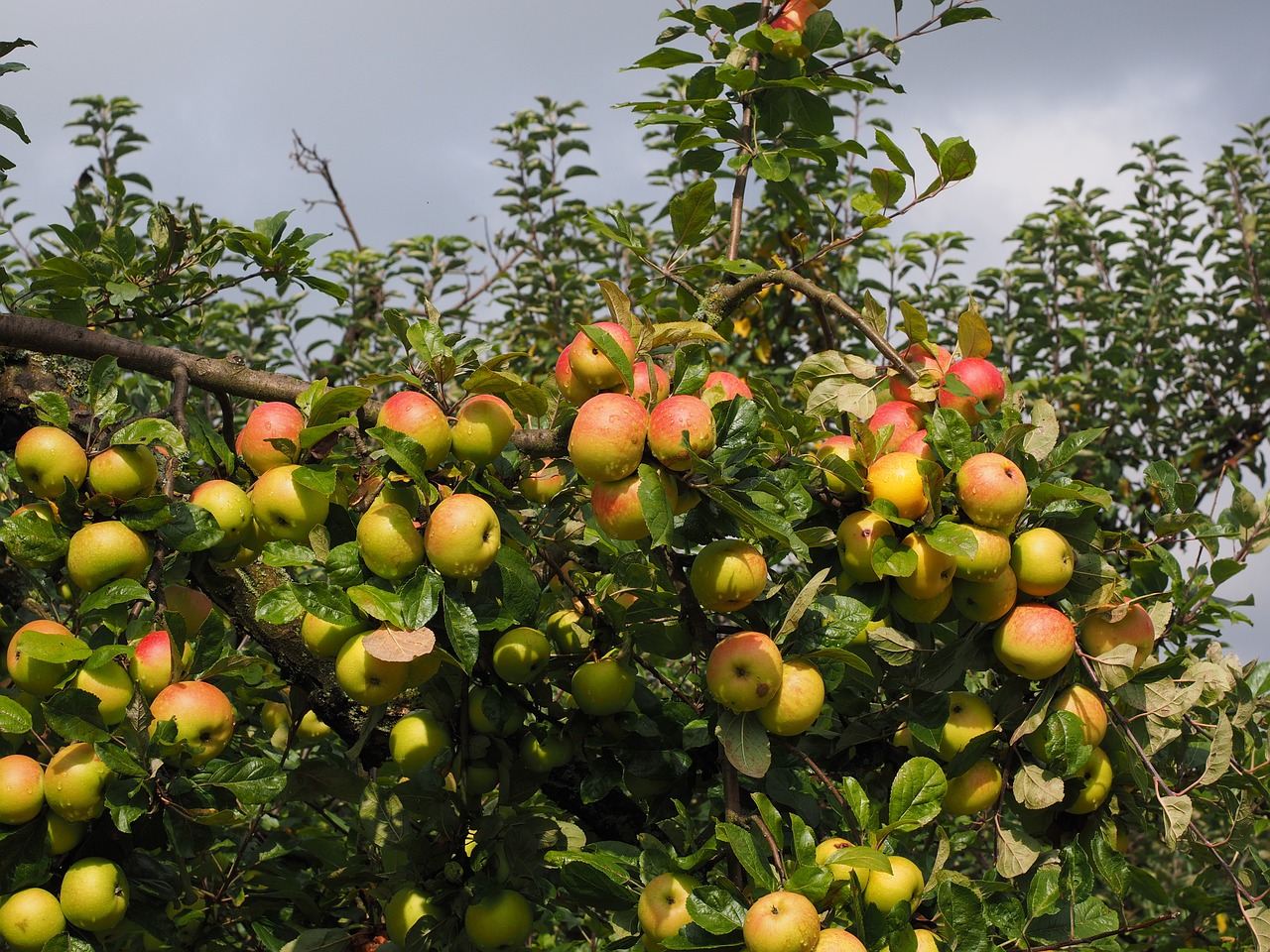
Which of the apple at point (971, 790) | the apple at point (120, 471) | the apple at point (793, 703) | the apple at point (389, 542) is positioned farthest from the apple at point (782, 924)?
the apple at point (120, 471)

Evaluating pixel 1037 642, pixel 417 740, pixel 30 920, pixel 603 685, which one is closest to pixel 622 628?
pixel 603 685

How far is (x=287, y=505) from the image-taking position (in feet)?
4.93

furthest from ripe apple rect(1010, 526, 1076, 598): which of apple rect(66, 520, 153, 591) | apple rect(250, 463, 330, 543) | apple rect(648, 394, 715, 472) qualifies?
apple rect(66, 520, 153, 591)

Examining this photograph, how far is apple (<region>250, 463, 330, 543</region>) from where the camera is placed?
150 cm

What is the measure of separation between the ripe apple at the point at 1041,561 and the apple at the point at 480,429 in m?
0.81

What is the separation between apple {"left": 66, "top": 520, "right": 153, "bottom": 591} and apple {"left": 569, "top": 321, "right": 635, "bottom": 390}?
66 centimetres

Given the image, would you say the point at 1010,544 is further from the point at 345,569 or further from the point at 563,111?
the point at 563,111

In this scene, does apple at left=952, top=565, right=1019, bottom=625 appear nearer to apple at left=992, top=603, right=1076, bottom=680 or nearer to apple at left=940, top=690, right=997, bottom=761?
apple at left=992, top=603, right=1076, bottom=680

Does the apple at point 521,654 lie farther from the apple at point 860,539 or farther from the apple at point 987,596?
the apple at point 987,596

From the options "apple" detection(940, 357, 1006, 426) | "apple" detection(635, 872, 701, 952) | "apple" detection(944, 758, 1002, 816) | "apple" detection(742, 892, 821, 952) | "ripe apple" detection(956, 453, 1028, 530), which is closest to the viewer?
"apple" detection(742, 892, 821, 952)

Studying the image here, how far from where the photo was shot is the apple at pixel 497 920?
63.9 inches

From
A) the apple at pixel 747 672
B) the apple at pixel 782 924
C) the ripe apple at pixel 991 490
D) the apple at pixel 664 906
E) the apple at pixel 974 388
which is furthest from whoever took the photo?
the apple at pixel 974 388

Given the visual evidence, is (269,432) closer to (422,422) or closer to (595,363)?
(422,422)

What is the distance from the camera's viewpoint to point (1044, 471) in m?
1.70
